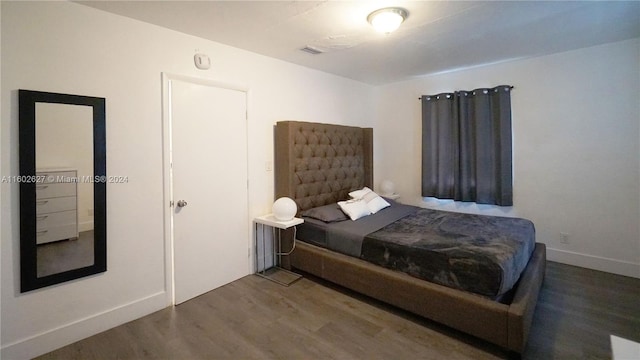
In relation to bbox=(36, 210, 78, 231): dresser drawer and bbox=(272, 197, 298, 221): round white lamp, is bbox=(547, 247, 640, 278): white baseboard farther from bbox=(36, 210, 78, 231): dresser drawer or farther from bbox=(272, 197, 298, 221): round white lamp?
bbox=(36, 210, 78, 231): dresser drawer

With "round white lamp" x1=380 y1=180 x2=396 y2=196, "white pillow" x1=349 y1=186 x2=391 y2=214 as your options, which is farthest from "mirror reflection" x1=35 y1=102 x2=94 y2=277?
"round white lamp" x1=380 y1=180 x2=396 y2=196

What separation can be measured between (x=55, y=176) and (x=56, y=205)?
21 cm

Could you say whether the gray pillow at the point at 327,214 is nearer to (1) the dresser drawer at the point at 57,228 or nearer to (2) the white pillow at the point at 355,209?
(2) the white pillow at the point at 355,209

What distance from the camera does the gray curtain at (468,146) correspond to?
3.81 metres

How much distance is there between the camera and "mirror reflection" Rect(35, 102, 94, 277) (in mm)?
2055

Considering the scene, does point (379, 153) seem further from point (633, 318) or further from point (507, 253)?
point (633, 318)

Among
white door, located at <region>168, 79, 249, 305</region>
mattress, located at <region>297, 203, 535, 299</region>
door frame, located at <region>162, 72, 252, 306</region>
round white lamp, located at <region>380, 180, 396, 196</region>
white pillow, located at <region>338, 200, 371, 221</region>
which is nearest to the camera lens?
mattress, located at <region>297, 203, 535, 299</region>

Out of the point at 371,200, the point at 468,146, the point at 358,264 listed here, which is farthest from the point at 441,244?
the point at 468,146

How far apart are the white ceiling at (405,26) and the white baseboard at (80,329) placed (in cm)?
234

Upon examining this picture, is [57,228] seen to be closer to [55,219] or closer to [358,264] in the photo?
[55,219]

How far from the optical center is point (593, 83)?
329 centimetres

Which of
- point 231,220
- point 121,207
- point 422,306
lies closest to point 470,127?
point 422,306

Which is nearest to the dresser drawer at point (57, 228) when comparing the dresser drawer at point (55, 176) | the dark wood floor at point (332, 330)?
the dresser drawer at point (55, 176)

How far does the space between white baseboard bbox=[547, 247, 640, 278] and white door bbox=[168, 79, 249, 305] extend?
12.1 ft
